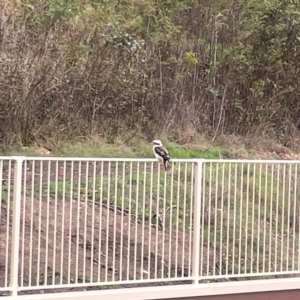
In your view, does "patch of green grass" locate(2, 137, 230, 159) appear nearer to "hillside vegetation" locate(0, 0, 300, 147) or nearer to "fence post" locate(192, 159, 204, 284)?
"hillside vegetation" locate(0, 0, 300, 147)

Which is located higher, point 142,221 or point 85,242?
point 142,221

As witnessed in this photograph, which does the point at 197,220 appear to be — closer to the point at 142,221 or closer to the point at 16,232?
the point at 142,221

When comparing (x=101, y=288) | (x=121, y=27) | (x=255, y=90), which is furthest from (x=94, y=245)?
(x=255, y=90)

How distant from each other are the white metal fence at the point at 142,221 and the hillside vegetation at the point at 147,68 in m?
4.55

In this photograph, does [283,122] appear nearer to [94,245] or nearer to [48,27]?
[48,27]

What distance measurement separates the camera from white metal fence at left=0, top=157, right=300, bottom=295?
6562 millimetres

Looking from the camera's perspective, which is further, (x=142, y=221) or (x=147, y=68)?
(x=147, y=68)

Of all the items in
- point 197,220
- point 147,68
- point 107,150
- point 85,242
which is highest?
point 147,68

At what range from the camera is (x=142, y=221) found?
7.03m

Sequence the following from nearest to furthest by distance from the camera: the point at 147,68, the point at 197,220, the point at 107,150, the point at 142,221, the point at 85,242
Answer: the point at 85,242 < the point at 142,221 < the point at 197,220 < the point at 107,150 < the point at 147,68

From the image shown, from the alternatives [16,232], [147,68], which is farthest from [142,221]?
[147,68]

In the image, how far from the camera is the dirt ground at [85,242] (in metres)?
6.57

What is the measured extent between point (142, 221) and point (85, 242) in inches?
24.0

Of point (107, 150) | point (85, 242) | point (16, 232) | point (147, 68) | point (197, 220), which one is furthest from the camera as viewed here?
point (147, 68)
